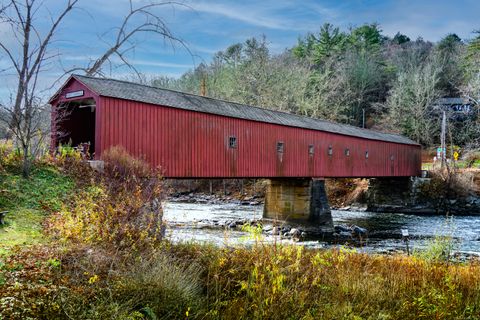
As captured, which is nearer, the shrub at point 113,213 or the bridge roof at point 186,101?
the shrub at point 113,213

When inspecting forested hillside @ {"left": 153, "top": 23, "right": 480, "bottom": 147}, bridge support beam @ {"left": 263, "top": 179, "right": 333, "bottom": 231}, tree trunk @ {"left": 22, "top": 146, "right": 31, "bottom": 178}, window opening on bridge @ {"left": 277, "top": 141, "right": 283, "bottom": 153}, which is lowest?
bridge support beam @ {"left": 263, "top": 179, "right": 333, "bottom": 231}

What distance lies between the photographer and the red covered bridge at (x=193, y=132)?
1118 cm

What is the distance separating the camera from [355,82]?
4241 cm

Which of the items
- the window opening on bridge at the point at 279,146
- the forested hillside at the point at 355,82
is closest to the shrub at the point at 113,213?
the window opening on bridge at the point at 279,146

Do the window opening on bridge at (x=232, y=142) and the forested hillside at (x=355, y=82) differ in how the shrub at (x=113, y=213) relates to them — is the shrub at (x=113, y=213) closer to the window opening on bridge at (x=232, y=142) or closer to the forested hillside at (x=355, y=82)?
the window opening on bridge at (x=232, y=142)

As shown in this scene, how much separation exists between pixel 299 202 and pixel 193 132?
7.32m

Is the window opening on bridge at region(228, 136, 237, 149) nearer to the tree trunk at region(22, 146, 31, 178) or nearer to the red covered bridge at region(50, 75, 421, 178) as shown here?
the red covered bridge at region(50, 75, 421, 178)

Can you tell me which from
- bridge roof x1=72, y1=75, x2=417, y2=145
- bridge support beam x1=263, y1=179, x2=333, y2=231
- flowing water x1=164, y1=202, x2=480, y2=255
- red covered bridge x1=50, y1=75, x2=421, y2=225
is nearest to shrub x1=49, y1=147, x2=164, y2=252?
red covered bridge x1=50, y1=75, x2=421, y2=225

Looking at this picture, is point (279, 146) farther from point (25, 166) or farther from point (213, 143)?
point (25, 166)

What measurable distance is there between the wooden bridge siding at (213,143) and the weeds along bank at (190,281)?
13.7 ft

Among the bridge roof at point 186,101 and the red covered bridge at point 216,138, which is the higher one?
the bridge roof at point 186,101

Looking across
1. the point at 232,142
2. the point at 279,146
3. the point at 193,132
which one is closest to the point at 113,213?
the point at 193,132

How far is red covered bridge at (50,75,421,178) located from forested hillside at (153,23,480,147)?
1187cm

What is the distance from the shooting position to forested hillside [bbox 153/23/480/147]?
1321 inches
